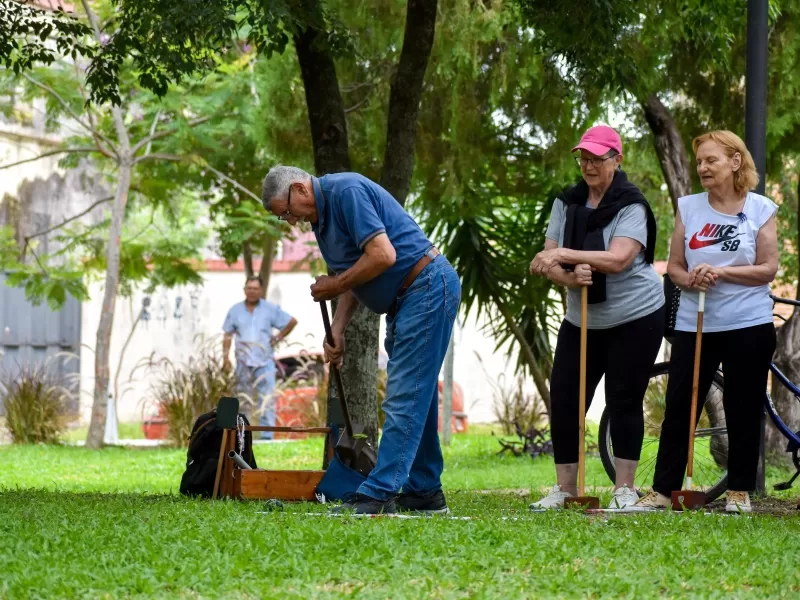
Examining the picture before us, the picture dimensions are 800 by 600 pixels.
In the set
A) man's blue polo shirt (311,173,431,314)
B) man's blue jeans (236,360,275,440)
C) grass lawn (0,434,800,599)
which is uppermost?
man's blue polo shirt (311,173,431,314)

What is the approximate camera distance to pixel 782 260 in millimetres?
22266

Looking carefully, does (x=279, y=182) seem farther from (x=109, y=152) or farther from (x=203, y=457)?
(x=109, y=152)

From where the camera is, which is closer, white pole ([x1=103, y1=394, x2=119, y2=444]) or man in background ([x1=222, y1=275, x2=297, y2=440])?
man in background ([x1=222, y1=275, x2=297, y2=440])

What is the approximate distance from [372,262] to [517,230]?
26.7 ft

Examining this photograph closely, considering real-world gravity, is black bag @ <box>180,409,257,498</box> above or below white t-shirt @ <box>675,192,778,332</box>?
below

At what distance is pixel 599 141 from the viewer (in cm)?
659

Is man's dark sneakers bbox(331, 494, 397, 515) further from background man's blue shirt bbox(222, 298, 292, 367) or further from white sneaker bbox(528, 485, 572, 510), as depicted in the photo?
background man's blue shirt bbox(222, 298, 292, 367)

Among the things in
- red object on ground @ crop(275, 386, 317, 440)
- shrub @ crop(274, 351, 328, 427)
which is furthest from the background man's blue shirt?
red object on ground @ crop(275, 386, 317, 440)

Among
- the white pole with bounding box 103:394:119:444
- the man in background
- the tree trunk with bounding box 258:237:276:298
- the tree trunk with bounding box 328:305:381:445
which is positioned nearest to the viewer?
the tree trunk with bounding box 328:305:381:445

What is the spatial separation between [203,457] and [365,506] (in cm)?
154

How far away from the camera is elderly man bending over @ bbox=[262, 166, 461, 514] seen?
6094mm

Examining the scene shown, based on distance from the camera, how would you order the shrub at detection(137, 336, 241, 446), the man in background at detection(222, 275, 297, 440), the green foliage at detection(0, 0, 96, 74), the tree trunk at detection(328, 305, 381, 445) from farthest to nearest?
1. the man in background at detection(222, 275, 297, 440)
2. the shrub at detection(137, 336, 241, 446)
3. the tree trunk at detection(328, 305, 381, 445)
4. the green foliage at detection(0, 0, 96, 74)

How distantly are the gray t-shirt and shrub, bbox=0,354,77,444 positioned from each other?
11239 millimetres

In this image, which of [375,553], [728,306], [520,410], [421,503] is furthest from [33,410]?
[375,553]
